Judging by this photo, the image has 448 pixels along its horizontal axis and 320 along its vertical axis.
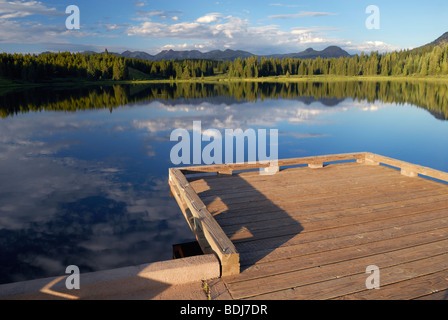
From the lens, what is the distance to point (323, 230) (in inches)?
223

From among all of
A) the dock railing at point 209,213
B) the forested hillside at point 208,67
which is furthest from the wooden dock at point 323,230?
the forested hillside at point 208,67

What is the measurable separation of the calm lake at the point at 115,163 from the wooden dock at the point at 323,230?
67.1 inches

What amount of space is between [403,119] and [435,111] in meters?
6.46

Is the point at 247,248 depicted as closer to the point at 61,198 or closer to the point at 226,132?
the point at 61,198

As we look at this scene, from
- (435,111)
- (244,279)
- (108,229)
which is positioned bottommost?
(108,229)

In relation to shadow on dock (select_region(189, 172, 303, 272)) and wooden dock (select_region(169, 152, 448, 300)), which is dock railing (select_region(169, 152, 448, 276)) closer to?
wooden dock (select_region(169, 152, 448, 300))

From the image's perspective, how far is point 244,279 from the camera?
13.8 ft

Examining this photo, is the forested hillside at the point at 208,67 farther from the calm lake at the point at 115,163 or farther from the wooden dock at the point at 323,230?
the wooden dock at the point at 323,230

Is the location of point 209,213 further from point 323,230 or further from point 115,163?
point 115,163

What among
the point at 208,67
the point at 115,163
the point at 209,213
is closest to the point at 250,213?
the point at 209,213

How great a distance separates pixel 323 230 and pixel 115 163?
1167 cm

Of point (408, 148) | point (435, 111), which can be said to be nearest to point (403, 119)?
point (435, 111)

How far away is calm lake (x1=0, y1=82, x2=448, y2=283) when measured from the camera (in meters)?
7.43

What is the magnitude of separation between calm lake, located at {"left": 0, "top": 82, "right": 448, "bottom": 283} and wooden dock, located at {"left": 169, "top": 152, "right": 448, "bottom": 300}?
1703 mm
